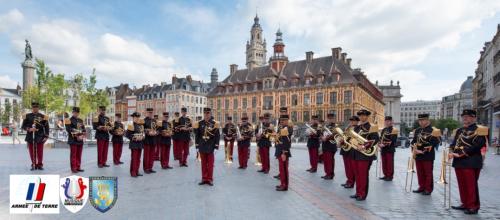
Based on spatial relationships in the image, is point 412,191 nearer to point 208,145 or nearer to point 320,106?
point 208,145

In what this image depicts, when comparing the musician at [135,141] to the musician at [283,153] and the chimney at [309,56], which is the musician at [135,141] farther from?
the chimney at [309,56]

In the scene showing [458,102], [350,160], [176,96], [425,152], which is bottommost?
[350,160]

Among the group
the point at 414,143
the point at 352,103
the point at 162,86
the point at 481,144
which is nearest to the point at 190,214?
the point at 481,144

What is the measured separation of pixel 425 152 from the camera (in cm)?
904

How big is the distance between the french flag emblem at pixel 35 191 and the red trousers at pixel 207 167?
405 centimetres

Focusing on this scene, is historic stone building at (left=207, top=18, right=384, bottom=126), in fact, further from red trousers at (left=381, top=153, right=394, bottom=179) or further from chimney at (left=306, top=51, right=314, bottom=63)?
red trousers at (left=381, top=153, right=394, bottom=179)

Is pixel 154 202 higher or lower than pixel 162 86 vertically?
lower

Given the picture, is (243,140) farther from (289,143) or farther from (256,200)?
(256,200)

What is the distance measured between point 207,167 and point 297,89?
51.0 metres

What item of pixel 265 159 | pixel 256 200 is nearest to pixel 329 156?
pixel 265 159

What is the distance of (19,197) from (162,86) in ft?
290

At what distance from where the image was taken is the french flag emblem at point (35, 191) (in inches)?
253

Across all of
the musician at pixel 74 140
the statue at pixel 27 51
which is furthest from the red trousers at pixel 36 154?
the statue at pixel 27 51

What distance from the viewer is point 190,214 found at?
20.9 ft
